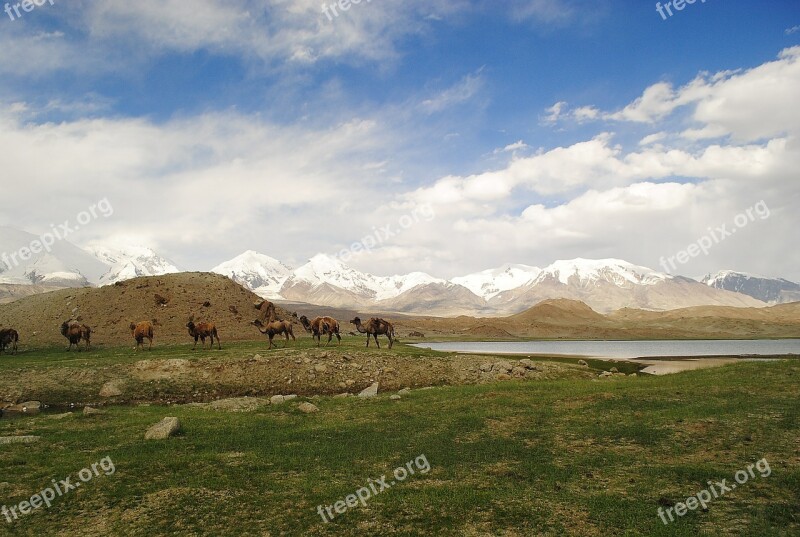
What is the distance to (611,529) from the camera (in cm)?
990

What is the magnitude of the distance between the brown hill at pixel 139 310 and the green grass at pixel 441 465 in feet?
120

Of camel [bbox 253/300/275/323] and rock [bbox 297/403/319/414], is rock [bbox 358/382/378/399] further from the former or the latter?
camel [bbox 253/300/275/323]

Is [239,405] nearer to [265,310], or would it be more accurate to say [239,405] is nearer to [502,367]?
[502,367]

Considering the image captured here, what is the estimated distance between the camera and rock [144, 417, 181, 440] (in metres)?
17.3

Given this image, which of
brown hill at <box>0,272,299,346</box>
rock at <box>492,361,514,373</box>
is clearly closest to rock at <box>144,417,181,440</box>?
rock at <box>492,361,514,373</box>

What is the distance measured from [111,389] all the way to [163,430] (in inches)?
651

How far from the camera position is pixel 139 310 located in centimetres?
5978

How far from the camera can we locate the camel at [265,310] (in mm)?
64750

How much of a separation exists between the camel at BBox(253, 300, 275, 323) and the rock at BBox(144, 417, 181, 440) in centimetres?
4654

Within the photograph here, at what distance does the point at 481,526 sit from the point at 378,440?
25.5ft

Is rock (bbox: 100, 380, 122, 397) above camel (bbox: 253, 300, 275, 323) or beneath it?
beneath


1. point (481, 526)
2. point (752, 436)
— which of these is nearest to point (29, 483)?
point (481, 526)

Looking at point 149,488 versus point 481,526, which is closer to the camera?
point 481,526

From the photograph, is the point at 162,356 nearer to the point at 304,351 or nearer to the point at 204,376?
the point at 204,376
